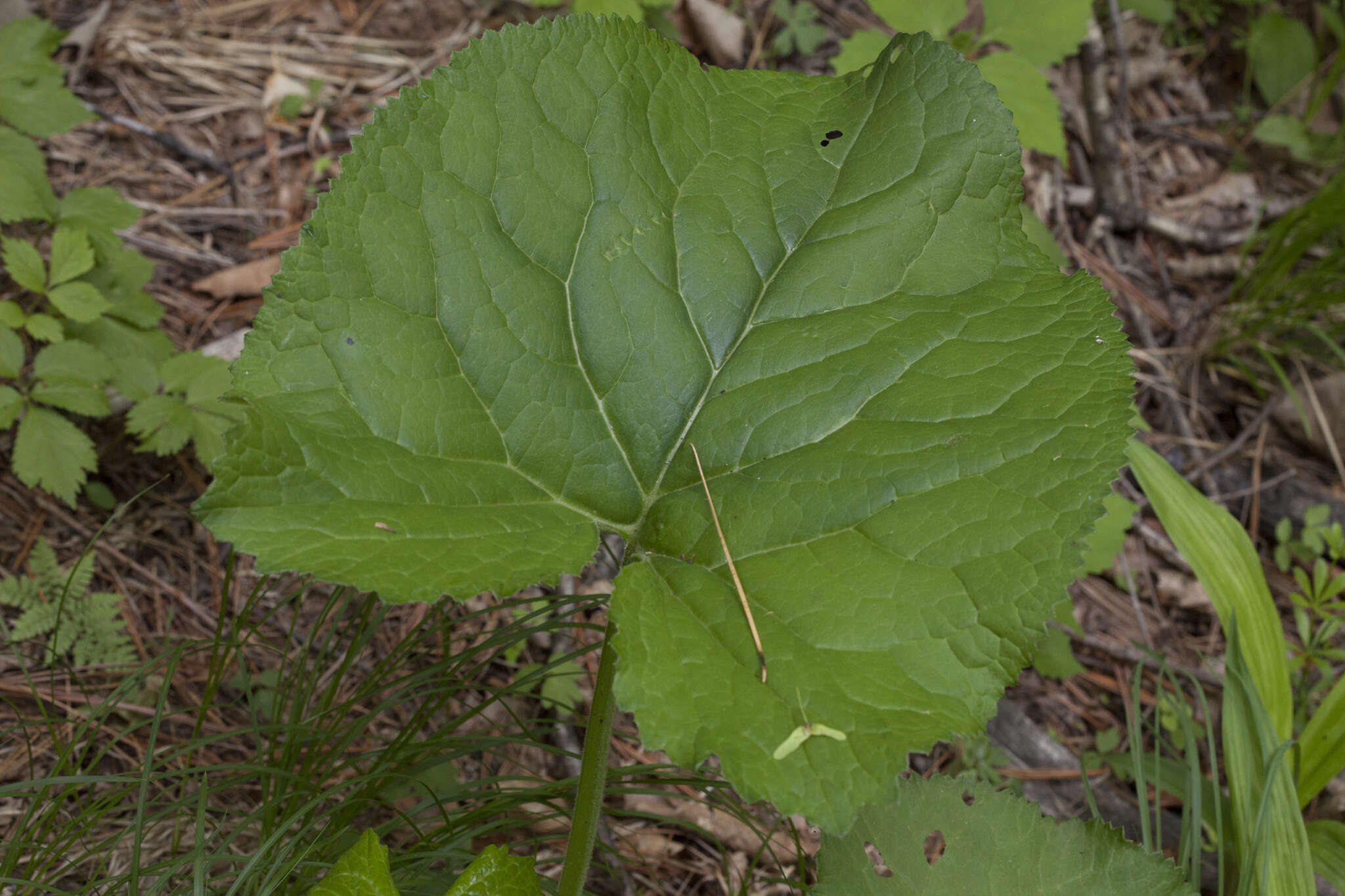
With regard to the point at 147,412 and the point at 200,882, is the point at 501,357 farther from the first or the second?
the point at 147,412

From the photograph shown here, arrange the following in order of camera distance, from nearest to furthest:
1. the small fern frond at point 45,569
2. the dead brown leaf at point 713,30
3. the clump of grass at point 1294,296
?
the small fern frond at point 45,569 < the clump of grass at point 1294,296 < the dead brown leaf at point 713,30

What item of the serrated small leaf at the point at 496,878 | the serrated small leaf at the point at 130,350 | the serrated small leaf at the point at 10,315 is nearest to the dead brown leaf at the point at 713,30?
the serrated small leaf at the point at 130,350

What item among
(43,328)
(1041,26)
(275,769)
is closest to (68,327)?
(43,328)

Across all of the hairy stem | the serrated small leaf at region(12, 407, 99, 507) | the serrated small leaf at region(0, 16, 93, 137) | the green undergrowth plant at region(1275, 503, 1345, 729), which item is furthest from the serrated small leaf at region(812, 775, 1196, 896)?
the serrated small leaf at region(0, 16, 93, 137)

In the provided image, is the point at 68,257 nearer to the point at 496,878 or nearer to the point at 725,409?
the point at 725,409

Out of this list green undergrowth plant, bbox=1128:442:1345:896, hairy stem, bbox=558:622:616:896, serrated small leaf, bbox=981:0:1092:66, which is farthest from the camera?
serrated small leaf, bbox=981:0:1092:66

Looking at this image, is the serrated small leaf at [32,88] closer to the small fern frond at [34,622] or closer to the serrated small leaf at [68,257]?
the serrated small leaf at [68,257]

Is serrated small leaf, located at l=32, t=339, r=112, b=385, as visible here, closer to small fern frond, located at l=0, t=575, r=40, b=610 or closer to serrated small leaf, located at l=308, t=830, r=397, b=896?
small fern frond, located at l=0, t=575, r=40, b=610
